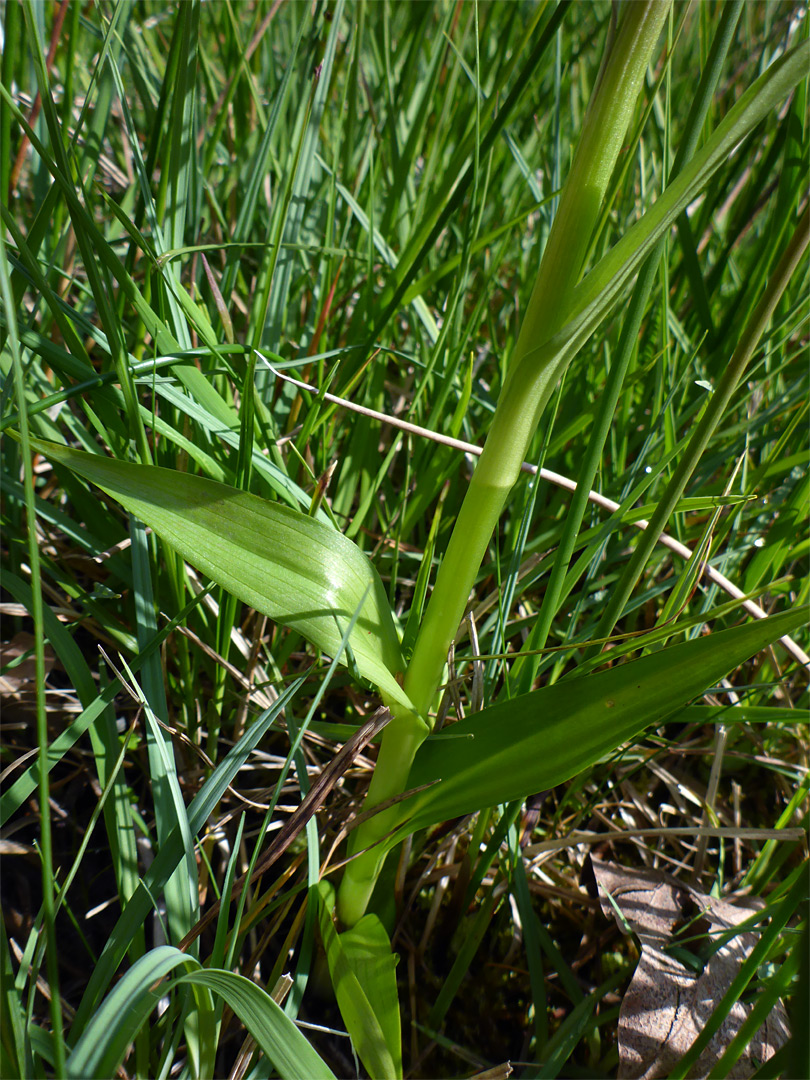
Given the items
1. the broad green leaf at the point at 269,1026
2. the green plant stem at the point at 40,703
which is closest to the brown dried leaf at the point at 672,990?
the broad green leaf at the point at 269,1026

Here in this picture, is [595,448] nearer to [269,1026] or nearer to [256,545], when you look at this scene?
[256,545]

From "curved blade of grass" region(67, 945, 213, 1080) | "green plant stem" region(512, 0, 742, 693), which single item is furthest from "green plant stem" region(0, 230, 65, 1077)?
"green plant stem" region(512, 0, 742, 693)

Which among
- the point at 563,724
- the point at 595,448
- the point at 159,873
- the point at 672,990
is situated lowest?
the point at 672,990

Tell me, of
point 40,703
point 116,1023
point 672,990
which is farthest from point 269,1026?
point 672,990

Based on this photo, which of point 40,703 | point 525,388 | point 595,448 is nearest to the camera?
point 40,703

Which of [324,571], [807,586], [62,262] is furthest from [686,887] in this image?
[62,262]

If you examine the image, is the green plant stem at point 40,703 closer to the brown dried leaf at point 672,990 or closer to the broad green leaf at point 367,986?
the broad green leaf at point 367,986

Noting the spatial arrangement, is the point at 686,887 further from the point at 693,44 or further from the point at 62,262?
the point at 693,44
